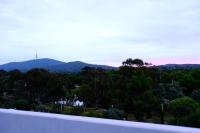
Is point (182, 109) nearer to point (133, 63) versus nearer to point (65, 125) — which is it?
point (133, 63)

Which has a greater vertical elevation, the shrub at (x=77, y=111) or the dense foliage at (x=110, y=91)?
the dense foliage at (x=110, y=91)

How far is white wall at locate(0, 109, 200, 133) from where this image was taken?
2.50 m

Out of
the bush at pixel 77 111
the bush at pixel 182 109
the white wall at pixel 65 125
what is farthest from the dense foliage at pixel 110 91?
the white wall at pixel 65 125

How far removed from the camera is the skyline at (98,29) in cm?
2034

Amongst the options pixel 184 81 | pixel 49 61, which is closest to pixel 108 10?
pixel 184 81

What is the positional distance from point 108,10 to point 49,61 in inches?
1271

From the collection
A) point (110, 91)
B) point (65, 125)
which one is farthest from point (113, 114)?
point (65, 125)

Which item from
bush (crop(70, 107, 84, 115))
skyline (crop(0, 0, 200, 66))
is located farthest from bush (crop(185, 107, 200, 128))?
bush (crop(70, 107, 84, 115))

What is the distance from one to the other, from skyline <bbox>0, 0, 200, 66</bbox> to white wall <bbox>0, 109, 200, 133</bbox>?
1190cm

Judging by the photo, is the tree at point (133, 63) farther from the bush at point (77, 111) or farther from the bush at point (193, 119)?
the bush at point (193, 119)

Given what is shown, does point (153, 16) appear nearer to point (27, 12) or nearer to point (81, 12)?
point (81, 12)

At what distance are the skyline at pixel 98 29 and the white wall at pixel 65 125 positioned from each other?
11.9 metres

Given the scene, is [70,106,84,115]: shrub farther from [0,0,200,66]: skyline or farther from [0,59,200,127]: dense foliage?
[0,0,200,66]: skyline

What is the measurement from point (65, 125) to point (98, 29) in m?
28.1
